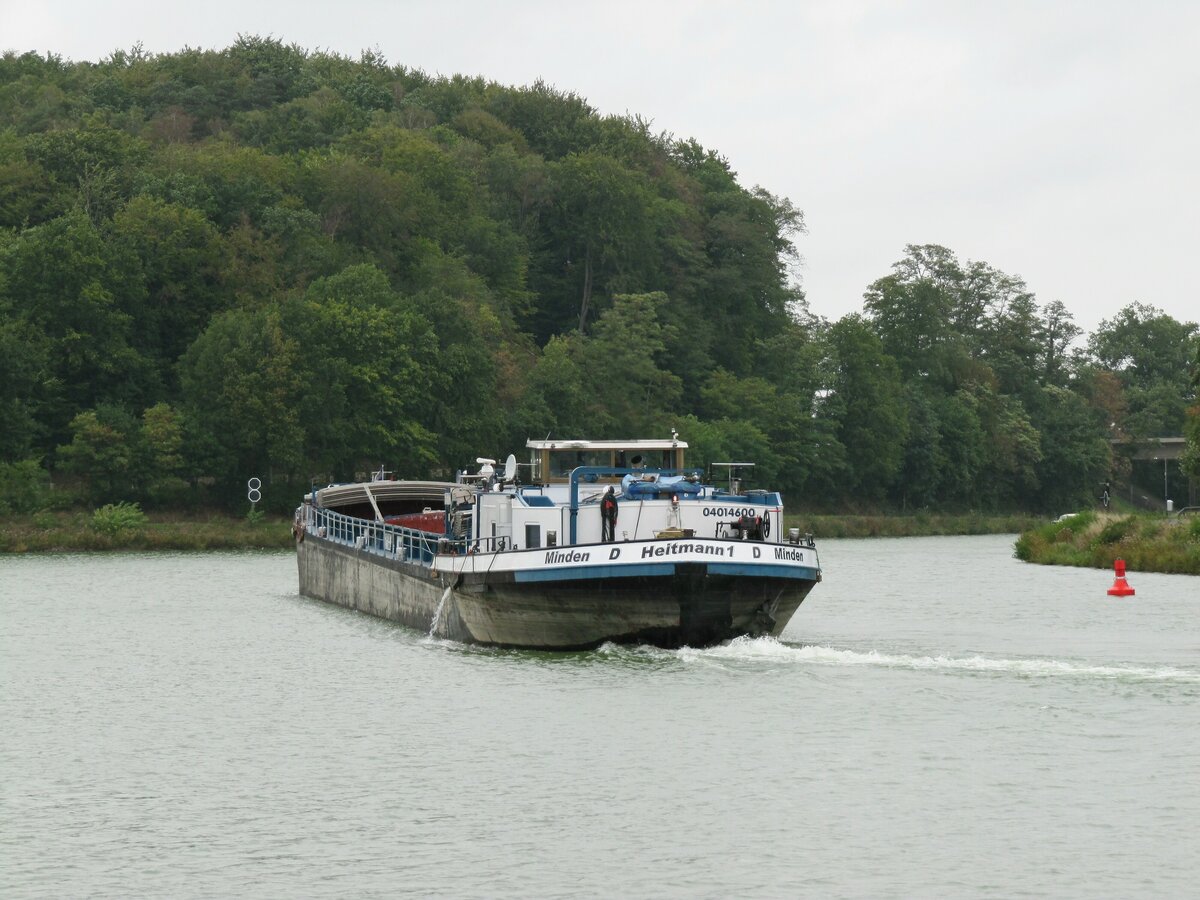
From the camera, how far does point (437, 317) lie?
99.0 m

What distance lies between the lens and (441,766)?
24609 mm

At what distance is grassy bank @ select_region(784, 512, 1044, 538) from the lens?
10212cm

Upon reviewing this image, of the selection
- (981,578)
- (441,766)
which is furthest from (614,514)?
(981,578)

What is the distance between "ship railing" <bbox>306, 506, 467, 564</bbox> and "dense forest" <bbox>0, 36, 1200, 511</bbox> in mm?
30145

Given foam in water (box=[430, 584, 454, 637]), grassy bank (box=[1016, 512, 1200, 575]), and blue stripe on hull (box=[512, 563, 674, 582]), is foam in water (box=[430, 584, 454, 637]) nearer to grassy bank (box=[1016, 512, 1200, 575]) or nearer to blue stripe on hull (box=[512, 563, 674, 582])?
blue stripe on hull (box=[512, 563, 674, 582])

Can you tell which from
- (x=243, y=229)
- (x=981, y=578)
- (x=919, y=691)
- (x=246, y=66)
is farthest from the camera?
(x=246, y=66)

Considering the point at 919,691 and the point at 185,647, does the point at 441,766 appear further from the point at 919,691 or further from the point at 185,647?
the point at 185,647

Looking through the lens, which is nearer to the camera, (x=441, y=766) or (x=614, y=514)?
(x=441, y=766)

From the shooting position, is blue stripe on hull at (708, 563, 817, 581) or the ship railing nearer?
blue stripe on hull at (708, 563, 817, 581)

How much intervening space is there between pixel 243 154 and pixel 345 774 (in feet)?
295

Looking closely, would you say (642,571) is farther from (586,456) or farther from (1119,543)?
(1119,543)

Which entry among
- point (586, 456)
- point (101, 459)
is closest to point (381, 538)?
point (586, 456)

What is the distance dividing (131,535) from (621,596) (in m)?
48.8

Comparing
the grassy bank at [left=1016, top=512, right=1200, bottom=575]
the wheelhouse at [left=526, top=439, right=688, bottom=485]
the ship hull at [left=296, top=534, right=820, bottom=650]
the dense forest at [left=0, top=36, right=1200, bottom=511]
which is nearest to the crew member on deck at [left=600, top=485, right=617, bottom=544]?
the ship hull at [left=296, top=534, right=820, bottom=650]
